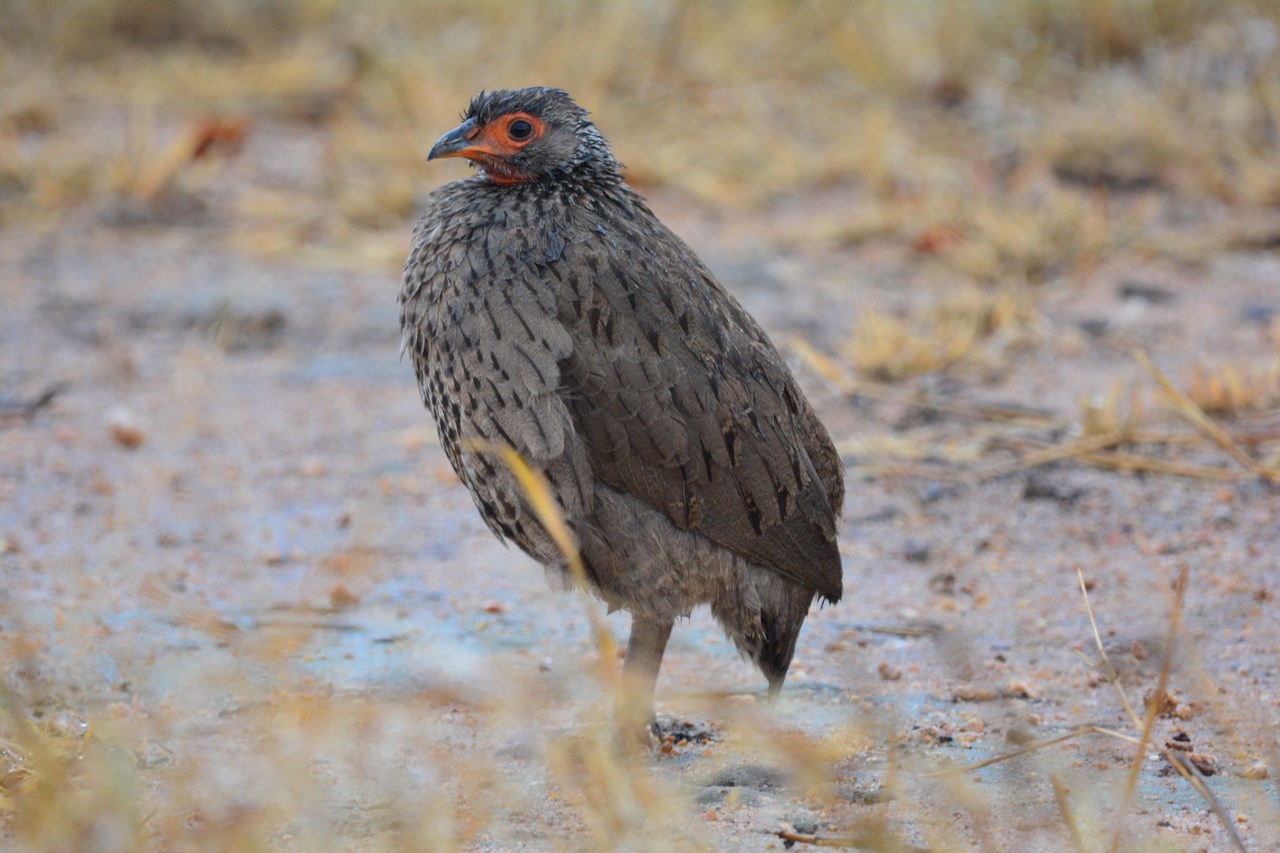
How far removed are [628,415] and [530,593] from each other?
1.18 m

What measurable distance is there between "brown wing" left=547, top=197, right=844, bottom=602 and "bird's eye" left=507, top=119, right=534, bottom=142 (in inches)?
13.8

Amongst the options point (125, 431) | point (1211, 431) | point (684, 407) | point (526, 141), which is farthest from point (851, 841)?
point (125, 431)

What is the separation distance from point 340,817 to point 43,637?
1.26m

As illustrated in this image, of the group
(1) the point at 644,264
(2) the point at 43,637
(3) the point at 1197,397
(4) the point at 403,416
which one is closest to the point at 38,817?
(2) the point at 43,637

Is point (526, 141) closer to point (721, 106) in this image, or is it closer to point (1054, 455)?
point (1054, 455)

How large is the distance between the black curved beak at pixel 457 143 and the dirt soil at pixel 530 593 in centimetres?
94

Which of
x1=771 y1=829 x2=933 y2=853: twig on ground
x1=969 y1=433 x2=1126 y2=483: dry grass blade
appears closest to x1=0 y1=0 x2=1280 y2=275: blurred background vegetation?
x1=969 y1=433 x2=1126 y2=483: dry grass blade

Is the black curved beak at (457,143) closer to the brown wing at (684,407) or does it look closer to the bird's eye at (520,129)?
the bird's eye at (520,129)

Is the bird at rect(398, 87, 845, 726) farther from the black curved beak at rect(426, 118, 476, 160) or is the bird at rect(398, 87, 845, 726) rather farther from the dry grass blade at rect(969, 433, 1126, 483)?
the dry grass blade at rect(969, 433, 1126, 483)

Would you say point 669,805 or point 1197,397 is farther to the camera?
point 1197,397

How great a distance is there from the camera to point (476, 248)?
3.39 metres

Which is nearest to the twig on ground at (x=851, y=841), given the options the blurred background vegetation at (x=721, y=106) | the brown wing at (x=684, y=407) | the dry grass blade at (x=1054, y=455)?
the brown wing at (x=684, y=407)

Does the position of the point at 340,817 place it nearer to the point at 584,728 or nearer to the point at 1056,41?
the point at 584,728

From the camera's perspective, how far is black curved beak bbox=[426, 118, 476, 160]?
11.9 ft
